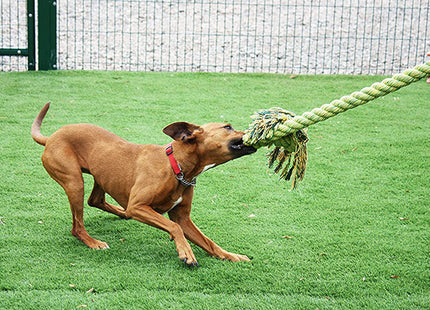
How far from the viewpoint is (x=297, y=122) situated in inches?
150

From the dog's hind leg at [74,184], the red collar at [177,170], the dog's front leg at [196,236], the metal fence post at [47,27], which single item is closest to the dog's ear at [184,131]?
the red collar at [177,170]

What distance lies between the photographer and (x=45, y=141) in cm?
486

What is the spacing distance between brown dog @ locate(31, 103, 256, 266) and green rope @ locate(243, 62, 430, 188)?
0.72 ft

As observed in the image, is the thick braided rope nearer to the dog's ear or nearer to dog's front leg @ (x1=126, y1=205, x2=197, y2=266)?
the dog's ear

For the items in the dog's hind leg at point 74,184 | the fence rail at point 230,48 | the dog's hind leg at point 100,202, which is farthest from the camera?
the fence rail at point 230,48

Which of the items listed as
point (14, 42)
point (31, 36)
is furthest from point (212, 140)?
point (14, 42)

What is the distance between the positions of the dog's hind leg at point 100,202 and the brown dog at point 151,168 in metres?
0.18

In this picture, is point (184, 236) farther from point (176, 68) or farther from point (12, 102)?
point (176, 68)

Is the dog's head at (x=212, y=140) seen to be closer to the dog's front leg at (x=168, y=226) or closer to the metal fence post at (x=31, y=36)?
the dog's front leg at (x=168, y=226)

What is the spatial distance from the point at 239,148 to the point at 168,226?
2.52 ft

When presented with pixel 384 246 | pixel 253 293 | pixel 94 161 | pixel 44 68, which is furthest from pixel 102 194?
pixel 44 68

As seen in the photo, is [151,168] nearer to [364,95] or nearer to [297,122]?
[297,122]

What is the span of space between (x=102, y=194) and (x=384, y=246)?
241 centimetres

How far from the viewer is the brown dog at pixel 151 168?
4164 millimetres
